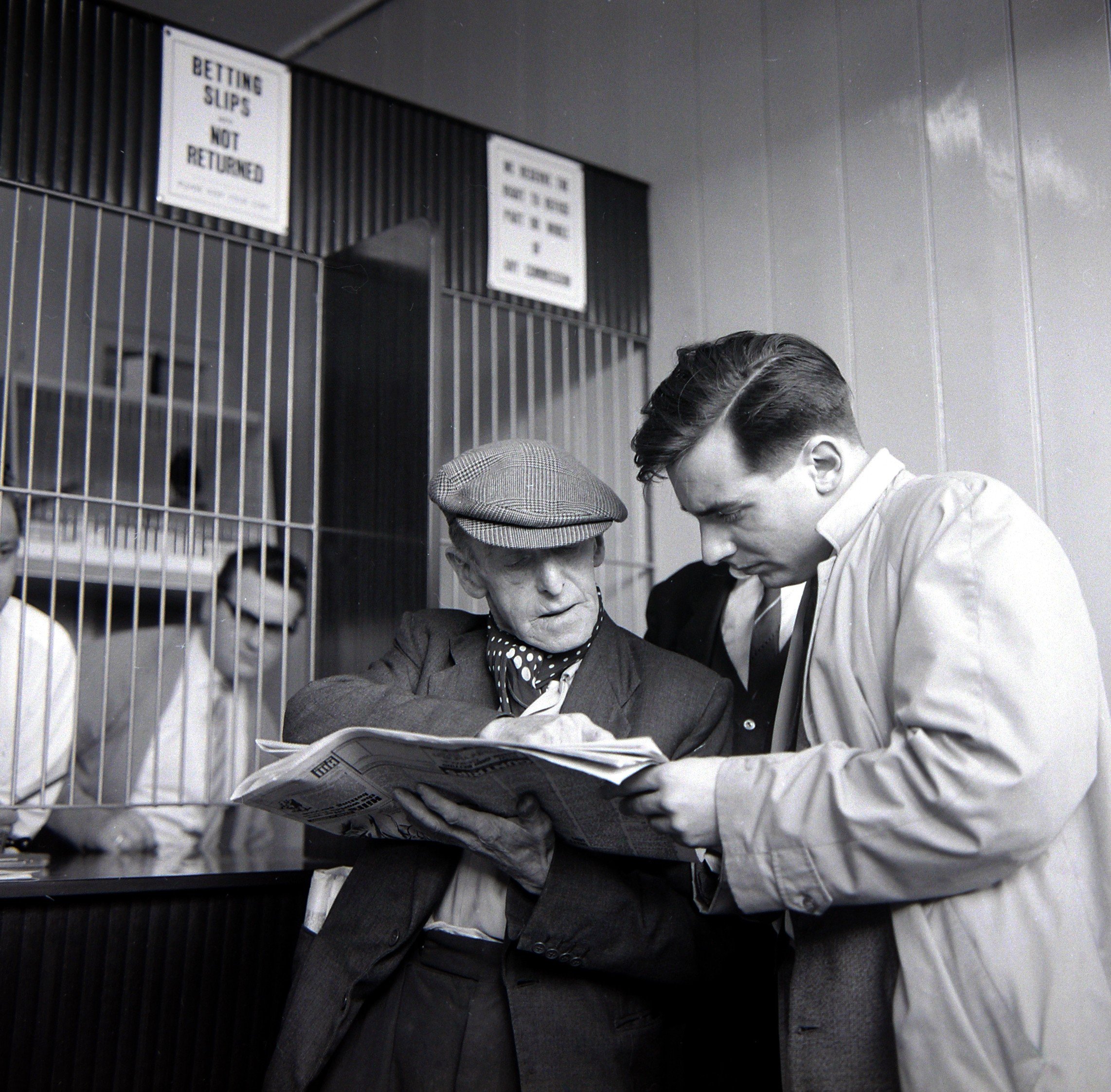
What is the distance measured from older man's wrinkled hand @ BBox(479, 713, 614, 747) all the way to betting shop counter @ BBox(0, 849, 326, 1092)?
1.15m

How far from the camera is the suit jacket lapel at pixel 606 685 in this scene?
1.79 m

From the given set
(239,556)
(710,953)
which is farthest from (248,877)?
(710,953)

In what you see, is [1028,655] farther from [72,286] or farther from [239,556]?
[72,286]

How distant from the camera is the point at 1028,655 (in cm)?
121

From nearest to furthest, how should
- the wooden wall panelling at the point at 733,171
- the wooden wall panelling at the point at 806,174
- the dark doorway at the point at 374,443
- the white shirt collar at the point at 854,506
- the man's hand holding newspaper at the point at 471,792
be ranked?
the man's hand holding newspaper at the point at 471,792, the white shirt collar at the point at 854,506, the dark doorway at the point at 374,443, the wooden wall panelling at the point at 806,174, the wooden wall panelling at the point at 733,171

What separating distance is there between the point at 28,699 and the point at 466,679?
5.25 ft

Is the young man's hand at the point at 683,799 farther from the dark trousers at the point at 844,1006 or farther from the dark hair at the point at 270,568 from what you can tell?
the dark hair at the point at 270,568

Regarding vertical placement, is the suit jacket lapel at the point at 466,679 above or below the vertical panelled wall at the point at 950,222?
below

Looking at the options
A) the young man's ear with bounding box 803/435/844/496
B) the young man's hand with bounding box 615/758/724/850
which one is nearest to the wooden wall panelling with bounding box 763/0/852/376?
the young man's ear with bounding box 803/435/844/496

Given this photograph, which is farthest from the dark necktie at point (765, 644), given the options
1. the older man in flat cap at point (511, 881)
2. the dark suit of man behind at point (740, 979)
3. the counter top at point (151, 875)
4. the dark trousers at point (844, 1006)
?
the counter top at point (151, 875)

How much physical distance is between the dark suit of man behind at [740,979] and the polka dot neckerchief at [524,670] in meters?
0.29

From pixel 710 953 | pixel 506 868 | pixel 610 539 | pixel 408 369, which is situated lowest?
pixel 710 953

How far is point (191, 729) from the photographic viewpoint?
3.34 metres

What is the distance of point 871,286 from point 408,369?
112 cm
